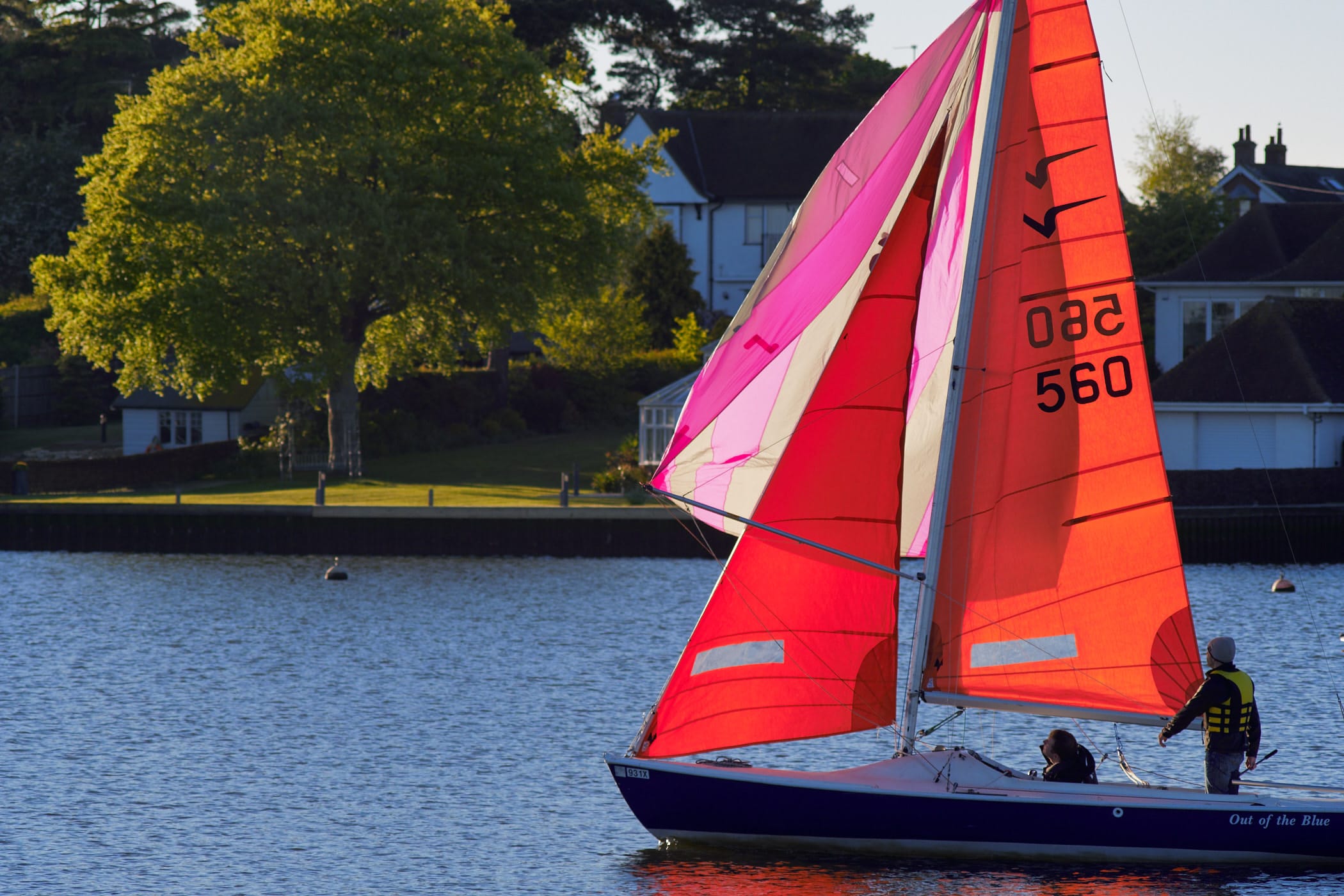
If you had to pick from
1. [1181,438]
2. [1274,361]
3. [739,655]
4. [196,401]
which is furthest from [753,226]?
[739,655]

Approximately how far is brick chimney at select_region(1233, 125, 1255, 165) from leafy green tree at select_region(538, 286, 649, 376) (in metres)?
33.9

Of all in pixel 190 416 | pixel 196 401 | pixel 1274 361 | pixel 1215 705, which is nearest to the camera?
pixel 1215 705

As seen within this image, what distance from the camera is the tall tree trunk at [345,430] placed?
52812mm

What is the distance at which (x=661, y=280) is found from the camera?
2633 inches

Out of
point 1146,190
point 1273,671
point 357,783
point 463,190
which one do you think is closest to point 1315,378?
point 1273,671

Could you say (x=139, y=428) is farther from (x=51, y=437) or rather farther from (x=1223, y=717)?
(x=1223, y=717)

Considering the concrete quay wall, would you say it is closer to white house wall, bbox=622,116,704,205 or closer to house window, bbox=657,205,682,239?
white house wall, bbox=622,116,704,205

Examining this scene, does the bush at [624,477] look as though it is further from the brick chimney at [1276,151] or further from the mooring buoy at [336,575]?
the brick chimney at [1276,151]

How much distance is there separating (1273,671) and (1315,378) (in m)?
20.3

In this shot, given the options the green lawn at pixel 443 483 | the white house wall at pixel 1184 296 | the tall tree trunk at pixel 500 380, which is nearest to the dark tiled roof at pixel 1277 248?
the white house wall at pixel 1184 296

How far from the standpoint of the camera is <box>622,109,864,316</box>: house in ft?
243

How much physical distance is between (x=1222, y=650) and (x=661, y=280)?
2097 inches

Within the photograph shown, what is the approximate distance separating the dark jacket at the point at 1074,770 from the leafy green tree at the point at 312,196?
3573 cm

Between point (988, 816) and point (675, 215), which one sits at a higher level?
point (675, 215)
